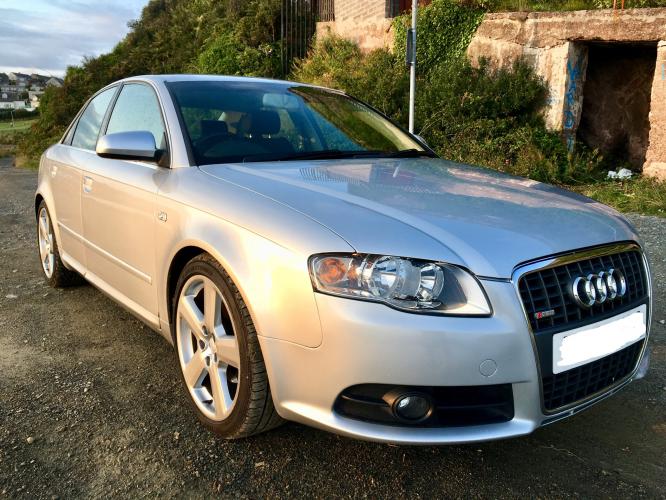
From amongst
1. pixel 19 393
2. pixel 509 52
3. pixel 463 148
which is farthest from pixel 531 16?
pixel 19 393

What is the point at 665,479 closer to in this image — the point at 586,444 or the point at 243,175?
the point at 586,444

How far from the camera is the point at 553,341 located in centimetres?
197

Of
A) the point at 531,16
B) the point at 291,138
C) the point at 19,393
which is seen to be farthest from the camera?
the point at 531,16

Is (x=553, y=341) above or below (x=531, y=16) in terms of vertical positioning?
below

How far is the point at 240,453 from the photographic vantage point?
236cm

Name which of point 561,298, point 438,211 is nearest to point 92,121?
point 438,211

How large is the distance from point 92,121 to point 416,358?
10.3ft

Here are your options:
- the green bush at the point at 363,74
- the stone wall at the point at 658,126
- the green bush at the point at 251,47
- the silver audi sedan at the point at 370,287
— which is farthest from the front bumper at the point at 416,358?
the green bush at the point at 251,47

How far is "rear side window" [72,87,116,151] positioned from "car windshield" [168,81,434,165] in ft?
3.14

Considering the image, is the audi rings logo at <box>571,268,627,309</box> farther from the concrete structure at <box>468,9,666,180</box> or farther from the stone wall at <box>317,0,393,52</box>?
the stone wall at <box>317,0,393,52</box>

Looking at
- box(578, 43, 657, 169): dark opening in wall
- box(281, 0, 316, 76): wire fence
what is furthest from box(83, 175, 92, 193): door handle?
box(281, 0, 316, 76): wire fence

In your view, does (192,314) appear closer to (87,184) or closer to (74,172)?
(87,184)

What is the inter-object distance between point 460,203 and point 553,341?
622 mm

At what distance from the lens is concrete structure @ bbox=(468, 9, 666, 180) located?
8961mm
